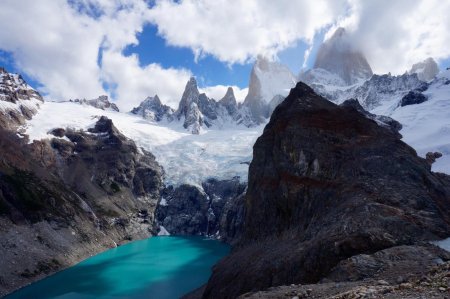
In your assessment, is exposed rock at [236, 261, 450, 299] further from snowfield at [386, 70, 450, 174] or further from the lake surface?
snowfield at [386, 70, 450, 174]

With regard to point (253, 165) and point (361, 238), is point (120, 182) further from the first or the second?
point (361, 238)

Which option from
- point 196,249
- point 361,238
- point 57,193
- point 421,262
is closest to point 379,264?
point 421,262

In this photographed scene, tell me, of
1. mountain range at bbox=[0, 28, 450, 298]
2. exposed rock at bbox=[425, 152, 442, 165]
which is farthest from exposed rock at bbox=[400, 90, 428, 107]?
exposed rock at bbox=[425, 152, 442, 165]

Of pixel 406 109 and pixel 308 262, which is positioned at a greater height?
pixel 406 109

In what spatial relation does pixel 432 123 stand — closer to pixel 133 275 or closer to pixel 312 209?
pixel 312 209

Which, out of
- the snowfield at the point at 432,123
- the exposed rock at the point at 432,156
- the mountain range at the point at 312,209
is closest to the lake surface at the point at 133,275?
the mountain range at the point at 312,209
